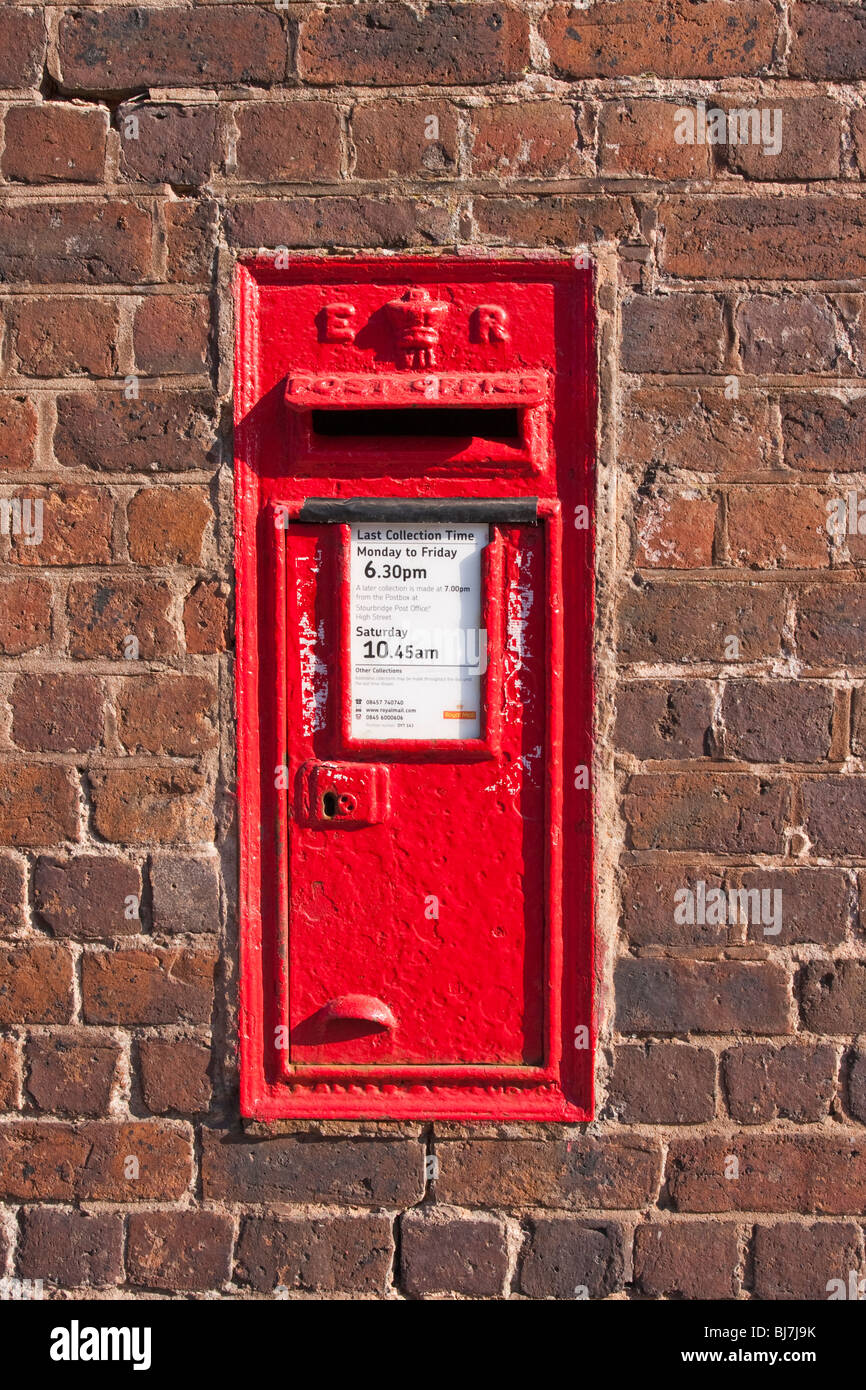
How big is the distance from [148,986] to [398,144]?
62.1 inches

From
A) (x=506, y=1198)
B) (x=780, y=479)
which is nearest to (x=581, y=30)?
(x=780, y=479)

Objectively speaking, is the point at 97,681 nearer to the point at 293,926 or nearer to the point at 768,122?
the point at 293,926

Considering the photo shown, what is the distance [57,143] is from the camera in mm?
1908

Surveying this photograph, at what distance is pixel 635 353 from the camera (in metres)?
1.89

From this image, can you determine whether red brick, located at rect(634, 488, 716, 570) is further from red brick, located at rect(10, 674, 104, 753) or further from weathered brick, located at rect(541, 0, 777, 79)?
red brick, located at rect(10, 674, 104, 753)

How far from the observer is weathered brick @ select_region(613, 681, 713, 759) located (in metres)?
1.90

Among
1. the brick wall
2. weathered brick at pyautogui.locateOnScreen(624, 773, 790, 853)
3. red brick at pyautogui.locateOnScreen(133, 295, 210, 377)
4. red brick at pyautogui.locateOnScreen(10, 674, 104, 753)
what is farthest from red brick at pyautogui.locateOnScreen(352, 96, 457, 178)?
weathered brick at pyautogui.locateOnScreen(624, 773, 790, 853)

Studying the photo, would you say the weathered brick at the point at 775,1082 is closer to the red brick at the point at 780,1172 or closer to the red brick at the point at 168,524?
the red brick at the point at 780,1172

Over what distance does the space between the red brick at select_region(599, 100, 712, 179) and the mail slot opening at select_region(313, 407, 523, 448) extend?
490 mm

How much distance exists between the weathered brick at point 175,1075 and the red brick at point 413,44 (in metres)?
1.75

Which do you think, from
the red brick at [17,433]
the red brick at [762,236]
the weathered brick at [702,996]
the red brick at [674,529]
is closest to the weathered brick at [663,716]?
the red brick at [674,529]

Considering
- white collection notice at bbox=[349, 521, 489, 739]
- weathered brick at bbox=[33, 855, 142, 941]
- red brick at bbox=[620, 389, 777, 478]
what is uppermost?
red brick at bbox=[620, 389, 777, 478]

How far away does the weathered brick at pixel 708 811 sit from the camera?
6.24ft

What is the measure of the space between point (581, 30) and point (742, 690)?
1.20 meters
